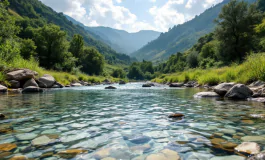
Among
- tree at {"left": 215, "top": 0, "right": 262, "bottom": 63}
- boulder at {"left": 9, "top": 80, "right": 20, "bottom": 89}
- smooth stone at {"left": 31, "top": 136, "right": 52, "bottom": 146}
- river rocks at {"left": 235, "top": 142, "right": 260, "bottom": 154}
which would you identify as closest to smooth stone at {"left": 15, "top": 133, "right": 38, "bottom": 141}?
smooth stone at {"left": 31, "top": 136, "right": 52, "bottom": 146}

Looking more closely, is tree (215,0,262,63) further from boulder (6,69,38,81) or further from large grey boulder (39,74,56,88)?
boulder (6,69,38,81)

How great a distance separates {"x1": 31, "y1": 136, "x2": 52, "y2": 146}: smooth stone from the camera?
140 inches

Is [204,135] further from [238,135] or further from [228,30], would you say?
[228,30]

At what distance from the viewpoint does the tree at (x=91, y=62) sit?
263 feet

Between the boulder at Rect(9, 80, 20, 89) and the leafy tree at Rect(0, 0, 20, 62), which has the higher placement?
the leafy tree at Rect(0, 0, 20, 62)

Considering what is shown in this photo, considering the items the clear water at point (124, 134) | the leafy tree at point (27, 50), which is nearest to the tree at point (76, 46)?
the leafy tree at point (27, 50)

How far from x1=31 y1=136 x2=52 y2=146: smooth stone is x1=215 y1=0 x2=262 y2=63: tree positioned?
1584 inches

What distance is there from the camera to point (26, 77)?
17.9m

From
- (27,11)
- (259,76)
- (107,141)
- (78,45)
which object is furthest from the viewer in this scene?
(27,11)

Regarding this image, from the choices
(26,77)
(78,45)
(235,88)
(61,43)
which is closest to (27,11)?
(78,45)

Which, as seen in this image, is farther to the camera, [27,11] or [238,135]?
[27,11]

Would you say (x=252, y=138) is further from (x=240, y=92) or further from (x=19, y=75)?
(x=19, y=75)

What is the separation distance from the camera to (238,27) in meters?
36.2

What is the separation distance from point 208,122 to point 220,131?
895mm
